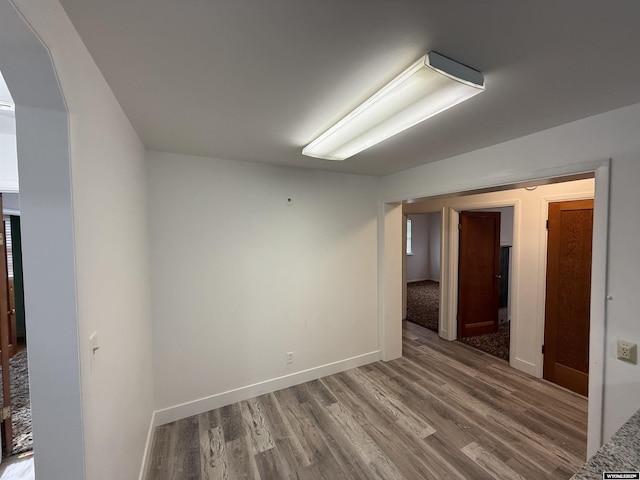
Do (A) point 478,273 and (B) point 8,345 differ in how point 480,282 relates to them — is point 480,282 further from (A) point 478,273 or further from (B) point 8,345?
(B) point 8,345

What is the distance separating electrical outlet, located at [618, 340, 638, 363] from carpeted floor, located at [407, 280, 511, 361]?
86.8 inches

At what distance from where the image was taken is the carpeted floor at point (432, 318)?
365 centimetres

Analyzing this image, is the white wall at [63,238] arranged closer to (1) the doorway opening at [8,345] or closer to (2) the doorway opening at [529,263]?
(1) the doorway opening at [8,345]

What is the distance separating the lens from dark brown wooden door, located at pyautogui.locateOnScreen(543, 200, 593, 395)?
8.36 ft

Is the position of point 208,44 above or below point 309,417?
above

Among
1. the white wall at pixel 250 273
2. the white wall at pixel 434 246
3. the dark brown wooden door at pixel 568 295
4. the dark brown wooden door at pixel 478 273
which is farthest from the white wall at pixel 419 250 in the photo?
the white wall at pixel 250 273

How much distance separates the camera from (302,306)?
282 cm

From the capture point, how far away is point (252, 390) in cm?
256

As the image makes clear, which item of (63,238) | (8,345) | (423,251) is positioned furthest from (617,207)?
(423,251)

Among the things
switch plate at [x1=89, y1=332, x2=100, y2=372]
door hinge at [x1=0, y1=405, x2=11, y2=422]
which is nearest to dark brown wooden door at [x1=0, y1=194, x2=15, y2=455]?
door hinge at [x1=0, y1=405, x2=11, y2=422]

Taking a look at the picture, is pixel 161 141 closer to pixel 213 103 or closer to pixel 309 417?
pixel 213 103

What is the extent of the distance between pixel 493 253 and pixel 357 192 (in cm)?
265

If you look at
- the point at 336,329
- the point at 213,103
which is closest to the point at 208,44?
the point at 213,103

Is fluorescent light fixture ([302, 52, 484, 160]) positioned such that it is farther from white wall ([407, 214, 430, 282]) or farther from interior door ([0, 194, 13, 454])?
white wall ([407, 214, 430, 282])
